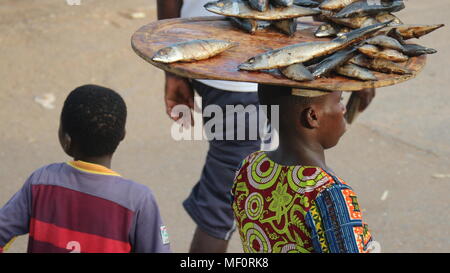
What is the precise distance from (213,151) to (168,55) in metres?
1.47

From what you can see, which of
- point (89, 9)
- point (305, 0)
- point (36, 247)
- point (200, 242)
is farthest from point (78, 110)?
point (89, 9)

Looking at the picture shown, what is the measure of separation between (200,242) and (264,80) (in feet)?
5.89

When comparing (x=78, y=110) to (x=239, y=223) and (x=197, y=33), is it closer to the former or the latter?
(x=197, y=33)

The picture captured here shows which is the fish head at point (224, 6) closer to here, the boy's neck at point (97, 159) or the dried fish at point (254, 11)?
the dried fish at point (254, 11)

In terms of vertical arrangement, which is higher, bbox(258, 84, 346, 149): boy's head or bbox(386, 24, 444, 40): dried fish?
bbox(386, 24, 444, 40): dried fish

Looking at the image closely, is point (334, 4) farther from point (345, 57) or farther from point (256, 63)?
point (256, 63)

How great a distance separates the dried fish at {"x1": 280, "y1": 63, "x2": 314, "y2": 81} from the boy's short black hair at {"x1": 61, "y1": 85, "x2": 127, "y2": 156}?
729 mm

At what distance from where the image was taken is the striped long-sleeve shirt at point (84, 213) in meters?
2.71

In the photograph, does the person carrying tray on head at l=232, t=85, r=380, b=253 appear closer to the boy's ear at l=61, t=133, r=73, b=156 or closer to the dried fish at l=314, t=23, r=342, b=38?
the dried fish at l=314, t=23, r=342, b=38

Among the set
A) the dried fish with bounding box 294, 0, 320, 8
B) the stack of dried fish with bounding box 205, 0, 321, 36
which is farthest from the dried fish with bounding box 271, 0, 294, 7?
the dried fish with bounding box 294, 0, 320, 8

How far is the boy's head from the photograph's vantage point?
2.66 metres

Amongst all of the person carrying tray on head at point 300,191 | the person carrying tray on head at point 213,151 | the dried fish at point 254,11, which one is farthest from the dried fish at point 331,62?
the person carrying tray on head at point 213,151
